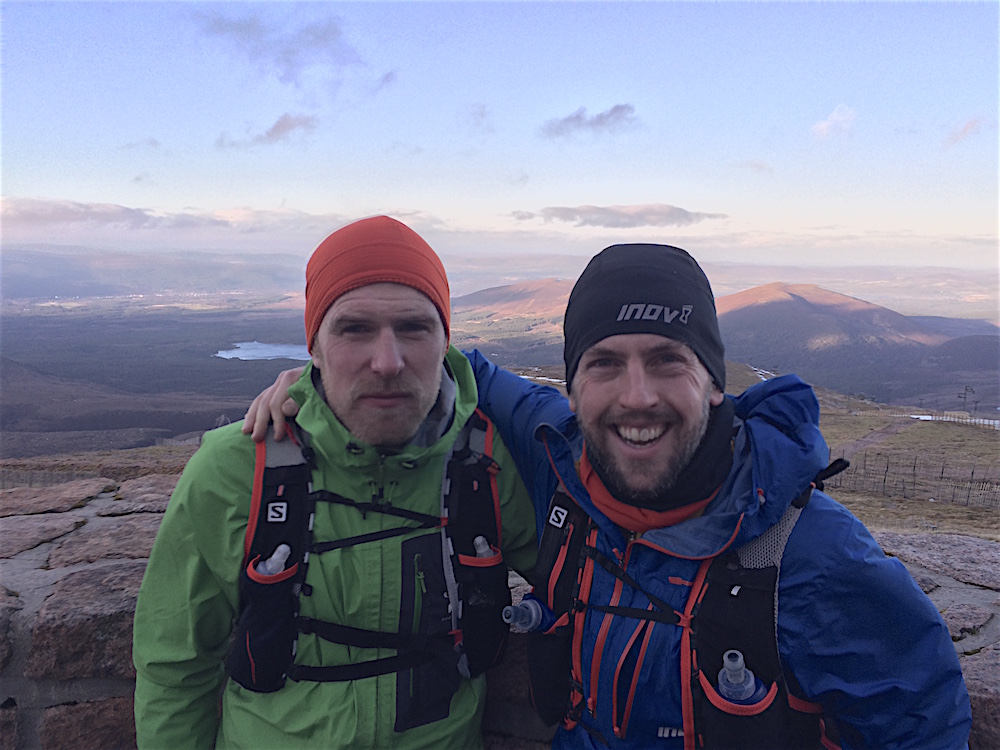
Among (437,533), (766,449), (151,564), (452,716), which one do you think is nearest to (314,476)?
(437,533)

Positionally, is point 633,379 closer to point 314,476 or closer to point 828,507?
point 828,507

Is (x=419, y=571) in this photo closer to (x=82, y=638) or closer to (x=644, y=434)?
(x=644, y=434)

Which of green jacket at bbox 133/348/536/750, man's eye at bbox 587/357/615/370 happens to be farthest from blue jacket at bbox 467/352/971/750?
green jacket at bbox 133/348/536/750

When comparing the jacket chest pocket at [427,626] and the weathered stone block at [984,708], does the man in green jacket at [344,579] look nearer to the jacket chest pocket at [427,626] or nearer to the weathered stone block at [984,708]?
the jacket chest pocket at [427,626]

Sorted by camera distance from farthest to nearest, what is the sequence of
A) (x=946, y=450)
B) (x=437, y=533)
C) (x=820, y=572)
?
(x=946, y=450) < (x=437, y=533) < (x=820, y=572)

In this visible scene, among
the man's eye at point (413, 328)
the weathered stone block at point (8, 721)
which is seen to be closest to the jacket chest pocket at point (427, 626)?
the man's eye at point (413, 328)

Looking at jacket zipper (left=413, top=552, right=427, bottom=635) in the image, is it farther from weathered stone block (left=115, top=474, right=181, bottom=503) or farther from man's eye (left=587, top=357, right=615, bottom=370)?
weathered stone block (left=115, top=474, right=181, bottom=503)
